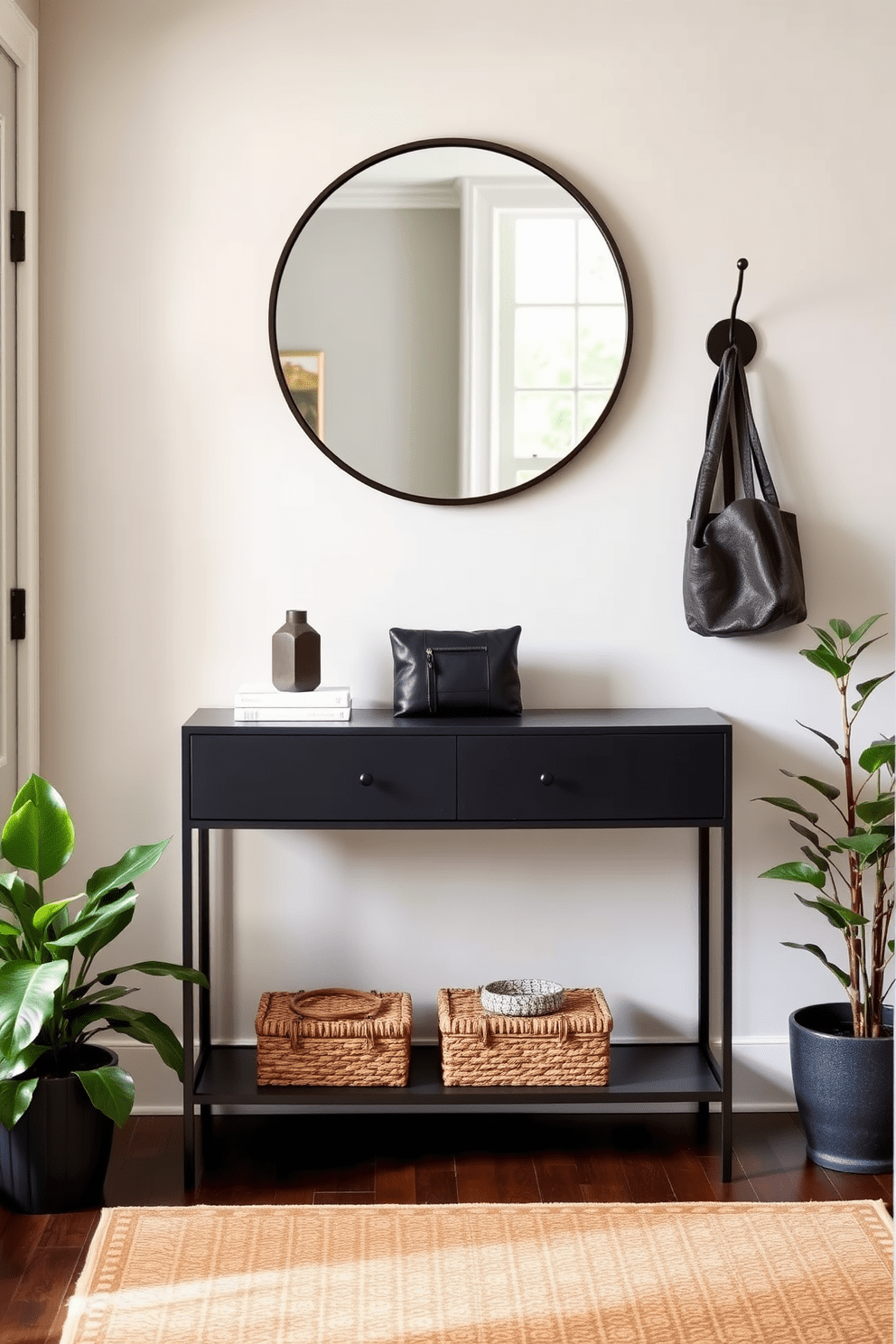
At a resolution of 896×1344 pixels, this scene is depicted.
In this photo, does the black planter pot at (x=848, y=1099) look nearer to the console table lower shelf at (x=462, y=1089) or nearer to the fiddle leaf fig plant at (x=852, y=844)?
the fiddle leaf fig plant at (x=852, y=844)

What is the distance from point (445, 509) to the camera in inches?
112

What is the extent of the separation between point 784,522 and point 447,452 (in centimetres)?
76

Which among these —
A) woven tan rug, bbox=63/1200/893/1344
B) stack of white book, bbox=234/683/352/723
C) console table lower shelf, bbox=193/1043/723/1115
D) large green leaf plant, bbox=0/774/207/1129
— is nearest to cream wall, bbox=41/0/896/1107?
console table lower shelf, bbox=193/1043/723/1115

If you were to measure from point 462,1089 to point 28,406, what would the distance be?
1.72 meters

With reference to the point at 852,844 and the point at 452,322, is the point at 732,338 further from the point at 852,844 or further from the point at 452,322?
the point at 852,844

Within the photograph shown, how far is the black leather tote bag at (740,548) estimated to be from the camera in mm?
2676

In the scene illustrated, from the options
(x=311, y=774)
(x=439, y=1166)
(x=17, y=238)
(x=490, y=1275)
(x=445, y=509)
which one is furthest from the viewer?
(x=445, y=509)

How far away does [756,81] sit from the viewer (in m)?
2.77

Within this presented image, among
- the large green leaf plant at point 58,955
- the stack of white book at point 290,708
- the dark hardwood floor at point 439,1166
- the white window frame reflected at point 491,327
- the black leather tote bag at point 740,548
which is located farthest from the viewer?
the white window frame reflected at point 491,327

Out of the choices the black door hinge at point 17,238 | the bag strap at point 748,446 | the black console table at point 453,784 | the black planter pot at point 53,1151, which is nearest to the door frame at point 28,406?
the black door hinge at point 17,238

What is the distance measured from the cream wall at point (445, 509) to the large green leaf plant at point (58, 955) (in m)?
0.42

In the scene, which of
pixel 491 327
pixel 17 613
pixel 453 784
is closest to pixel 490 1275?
pixel 453 784

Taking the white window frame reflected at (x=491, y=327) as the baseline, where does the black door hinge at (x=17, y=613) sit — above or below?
below

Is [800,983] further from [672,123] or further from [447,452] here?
[672,123]
